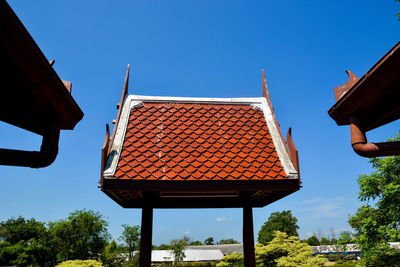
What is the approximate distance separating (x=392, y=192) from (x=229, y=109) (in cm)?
1295

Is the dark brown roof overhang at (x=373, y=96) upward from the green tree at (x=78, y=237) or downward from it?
upward

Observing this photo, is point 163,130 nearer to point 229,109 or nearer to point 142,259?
point 229,109

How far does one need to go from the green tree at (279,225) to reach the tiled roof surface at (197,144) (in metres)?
52.3

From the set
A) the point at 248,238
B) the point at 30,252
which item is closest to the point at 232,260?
the point at 248,238

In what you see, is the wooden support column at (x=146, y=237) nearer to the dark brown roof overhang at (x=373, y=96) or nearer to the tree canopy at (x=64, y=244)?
the dark brown roof overhang at (x=373, y=96)

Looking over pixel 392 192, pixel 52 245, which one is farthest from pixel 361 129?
pixel 52 245

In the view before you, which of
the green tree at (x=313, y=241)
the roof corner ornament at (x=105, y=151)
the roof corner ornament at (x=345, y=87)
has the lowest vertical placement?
the green tree at (x=313, y=241)

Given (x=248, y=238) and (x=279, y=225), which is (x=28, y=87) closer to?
(x=248, y=238)

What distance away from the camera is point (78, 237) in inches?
1198

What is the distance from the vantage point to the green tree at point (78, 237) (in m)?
29.8

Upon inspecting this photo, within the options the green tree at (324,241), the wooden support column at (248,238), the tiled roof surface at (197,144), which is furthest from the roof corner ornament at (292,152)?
the green tree at (324,241)

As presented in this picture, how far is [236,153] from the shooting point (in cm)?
487

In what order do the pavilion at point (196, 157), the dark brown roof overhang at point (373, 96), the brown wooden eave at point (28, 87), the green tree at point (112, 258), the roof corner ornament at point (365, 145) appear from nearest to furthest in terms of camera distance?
the brown wooden eave at point (28, 87) < the dark brown roof overhang at point (373, 96) < the roof corner ornament at point (365, 145) < the pavilion at point (196, 157) < the green tree at point (112, 258)

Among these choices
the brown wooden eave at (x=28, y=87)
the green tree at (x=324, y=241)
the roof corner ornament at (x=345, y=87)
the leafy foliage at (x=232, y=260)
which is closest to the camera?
the brown wooden eave at (x=28, y=87)
